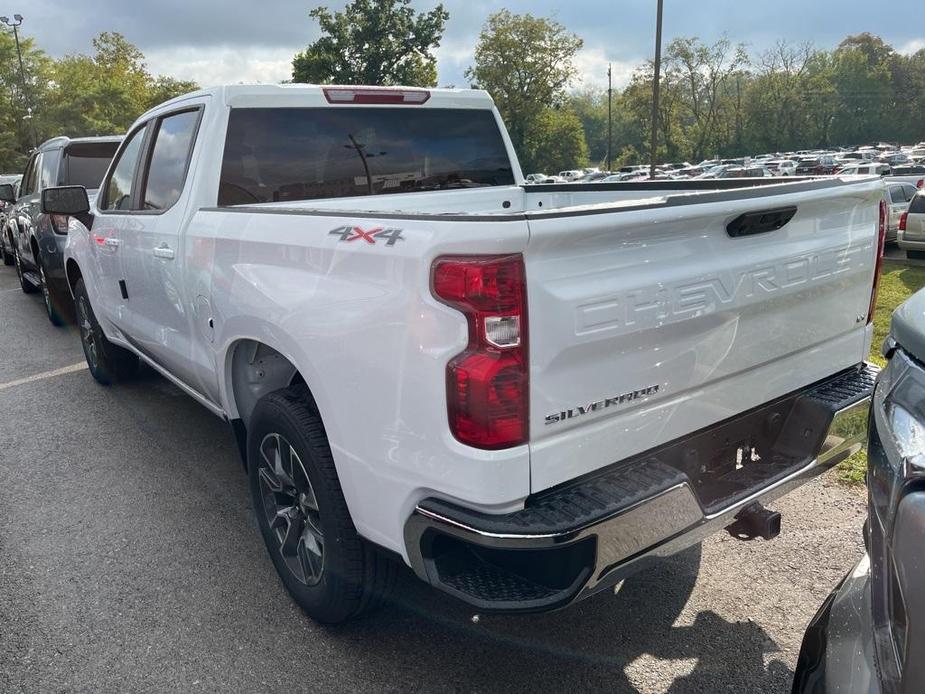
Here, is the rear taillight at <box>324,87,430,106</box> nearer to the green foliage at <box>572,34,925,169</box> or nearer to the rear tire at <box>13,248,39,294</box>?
the rear tire at <box>13,248,39,294</box>

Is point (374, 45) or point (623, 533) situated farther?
point (374, 45)

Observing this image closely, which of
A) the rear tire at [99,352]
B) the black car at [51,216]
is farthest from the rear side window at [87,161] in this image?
the rear tire at [99,352]

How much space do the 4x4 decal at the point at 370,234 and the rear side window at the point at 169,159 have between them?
1819mm

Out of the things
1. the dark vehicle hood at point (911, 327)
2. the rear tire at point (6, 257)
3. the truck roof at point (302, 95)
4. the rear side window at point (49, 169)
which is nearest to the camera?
the dark vehicle hood at point (911, 327)

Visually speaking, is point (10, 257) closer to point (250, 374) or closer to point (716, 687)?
point (250, 374)

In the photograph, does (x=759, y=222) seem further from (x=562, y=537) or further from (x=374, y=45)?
(x=374, y=45)

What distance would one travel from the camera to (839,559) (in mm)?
3342

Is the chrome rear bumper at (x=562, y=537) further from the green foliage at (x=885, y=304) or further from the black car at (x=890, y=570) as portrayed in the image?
the green foliage at (x=885, y=304)

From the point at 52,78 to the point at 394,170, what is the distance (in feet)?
194

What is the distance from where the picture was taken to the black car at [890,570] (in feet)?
4.23

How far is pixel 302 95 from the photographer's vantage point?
396cm

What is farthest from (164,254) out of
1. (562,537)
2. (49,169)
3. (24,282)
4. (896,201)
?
(896,201)

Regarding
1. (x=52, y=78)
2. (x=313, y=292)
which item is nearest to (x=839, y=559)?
(x=313, y=292)

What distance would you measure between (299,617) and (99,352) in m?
3.86
